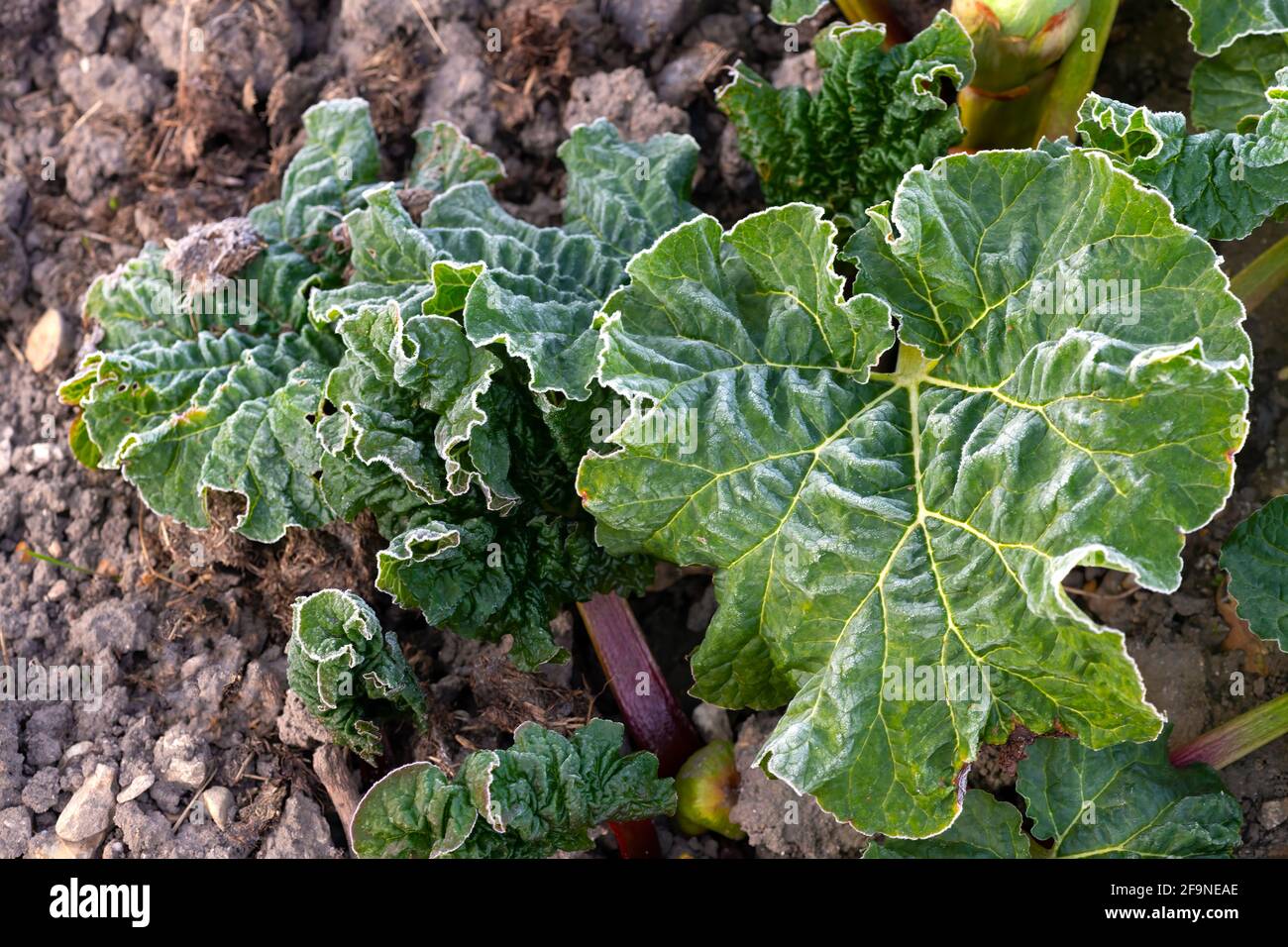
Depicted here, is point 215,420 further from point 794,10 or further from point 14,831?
point 794,10

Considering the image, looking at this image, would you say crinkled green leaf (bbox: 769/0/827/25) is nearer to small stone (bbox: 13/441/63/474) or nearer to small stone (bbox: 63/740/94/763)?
small stone (bbox: 13/441/63/474)

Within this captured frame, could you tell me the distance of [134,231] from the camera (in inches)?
138

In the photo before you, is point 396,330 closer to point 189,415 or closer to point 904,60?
point 189,415

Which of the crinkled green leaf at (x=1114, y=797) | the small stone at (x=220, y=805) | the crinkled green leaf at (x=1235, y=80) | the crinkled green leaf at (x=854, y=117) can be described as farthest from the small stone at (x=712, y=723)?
the crinkled green leaf at (x=1235, y=80)

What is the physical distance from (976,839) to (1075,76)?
1.78 meters

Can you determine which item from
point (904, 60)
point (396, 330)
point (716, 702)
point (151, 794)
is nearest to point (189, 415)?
point (396, 330)

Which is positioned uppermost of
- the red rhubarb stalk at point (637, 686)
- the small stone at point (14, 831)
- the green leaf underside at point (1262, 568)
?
the green leaf underside at point (1262, 568)

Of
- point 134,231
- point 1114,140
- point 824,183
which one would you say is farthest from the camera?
point 134,231

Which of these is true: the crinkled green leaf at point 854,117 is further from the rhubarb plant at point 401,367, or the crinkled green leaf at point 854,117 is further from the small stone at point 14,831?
the small stone at point 14,831

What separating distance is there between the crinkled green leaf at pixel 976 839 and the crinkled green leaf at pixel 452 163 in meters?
1.86

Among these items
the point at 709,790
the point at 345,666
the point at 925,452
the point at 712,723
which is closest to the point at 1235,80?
the point at 925,452

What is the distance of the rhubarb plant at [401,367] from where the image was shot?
8.21 ft

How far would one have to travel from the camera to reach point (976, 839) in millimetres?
2535
